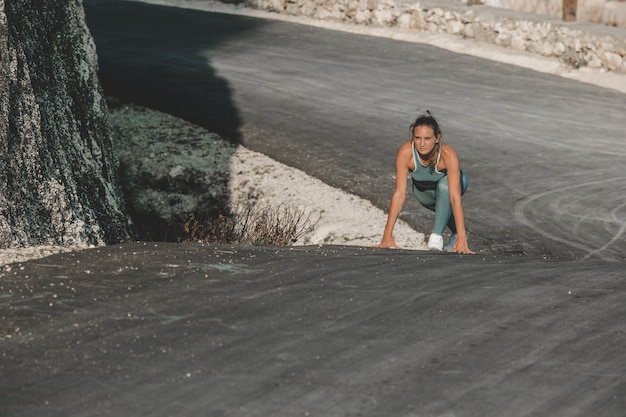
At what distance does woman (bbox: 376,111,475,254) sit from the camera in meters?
7.83

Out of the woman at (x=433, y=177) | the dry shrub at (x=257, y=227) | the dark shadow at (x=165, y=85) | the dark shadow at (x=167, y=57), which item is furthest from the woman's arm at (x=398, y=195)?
the dark shadow at (x=167, y=57)

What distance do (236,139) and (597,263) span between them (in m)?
6.88

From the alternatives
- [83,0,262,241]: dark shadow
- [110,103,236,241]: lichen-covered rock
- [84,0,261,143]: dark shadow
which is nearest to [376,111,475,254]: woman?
[110,103,236,241]: lichen-covered rock

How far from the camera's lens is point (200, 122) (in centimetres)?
1416

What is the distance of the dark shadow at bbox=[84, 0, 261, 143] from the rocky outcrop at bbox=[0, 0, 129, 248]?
413 centimetres

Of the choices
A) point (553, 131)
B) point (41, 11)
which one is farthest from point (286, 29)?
point (41, 11)

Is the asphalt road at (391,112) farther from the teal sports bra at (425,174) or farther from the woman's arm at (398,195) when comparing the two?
the woman's arm at (398,195)

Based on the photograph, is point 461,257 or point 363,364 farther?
point 461,257

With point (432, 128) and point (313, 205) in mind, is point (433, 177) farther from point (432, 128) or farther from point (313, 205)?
point (313, 205)

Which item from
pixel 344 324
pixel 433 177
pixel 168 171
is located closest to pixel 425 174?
pixel 433 177

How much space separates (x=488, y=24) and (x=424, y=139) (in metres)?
11.8

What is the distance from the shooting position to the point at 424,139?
25.6 ft

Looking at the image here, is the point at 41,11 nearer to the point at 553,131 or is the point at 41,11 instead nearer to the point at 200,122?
the point at 200,122

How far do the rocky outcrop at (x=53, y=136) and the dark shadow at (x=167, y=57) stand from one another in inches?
162
